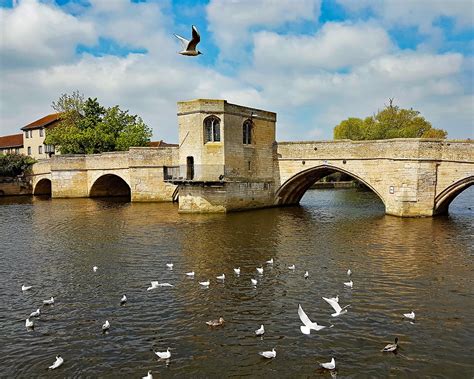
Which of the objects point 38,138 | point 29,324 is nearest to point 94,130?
point 38,138

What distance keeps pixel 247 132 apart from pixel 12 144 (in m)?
64.1

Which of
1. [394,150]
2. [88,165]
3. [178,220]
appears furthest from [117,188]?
[394,150]

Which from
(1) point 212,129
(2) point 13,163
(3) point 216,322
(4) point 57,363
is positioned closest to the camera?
(4) point 57,363

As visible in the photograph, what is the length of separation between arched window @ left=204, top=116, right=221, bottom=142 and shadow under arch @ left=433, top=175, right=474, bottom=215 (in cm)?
1723

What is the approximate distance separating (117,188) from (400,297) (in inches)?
1848

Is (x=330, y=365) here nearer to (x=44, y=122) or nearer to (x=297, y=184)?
(x=297, y=184)

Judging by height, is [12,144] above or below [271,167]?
above

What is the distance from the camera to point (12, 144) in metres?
82.1

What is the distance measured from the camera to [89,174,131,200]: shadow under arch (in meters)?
52.4

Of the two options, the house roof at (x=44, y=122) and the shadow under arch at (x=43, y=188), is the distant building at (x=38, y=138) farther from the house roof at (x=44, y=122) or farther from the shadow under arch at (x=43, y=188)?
the shadow under arch at (x=43, y=188)

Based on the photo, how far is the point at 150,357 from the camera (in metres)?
10.3

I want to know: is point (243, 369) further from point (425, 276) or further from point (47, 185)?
point (47, 185)

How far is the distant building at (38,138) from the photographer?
73.8 meters

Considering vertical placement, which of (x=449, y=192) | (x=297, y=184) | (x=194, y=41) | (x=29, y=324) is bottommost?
(x=29, y=324)
